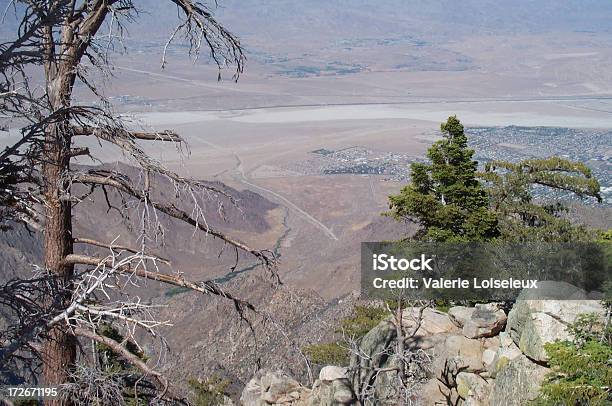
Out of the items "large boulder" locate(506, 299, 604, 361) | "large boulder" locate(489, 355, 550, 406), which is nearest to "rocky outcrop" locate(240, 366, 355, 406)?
"large boulder" locate(489, 355, 550, 406)

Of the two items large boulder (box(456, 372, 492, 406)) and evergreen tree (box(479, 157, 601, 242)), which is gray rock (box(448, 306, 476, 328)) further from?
evergreen tree (box(479, 157, 601, 242))

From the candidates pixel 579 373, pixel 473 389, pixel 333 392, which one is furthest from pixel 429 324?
pixel 579 373

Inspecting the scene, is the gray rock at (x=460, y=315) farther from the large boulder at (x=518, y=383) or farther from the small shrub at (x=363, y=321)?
the small shrub at (x=363, y=321)

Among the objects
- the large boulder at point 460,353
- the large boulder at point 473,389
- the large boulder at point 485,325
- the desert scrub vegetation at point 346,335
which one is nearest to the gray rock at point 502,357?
the large boulder at point 473,389

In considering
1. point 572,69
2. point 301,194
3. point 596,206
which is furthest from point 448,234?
point 572,69

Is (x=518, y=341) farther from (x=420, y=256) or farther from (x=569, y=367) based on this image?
(x=420, y=256)

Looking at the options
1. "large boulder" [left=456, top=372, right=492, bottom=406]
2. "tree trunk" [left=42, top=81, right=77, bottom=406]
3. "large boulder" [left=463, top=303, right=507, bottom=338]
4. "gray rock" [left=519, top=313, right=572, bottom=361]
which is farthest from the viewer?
"large boulder" [left=463, top=303, right=507, bottom=338]
